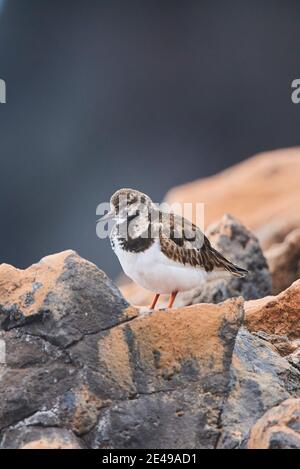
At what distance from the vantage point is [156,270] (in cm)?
458

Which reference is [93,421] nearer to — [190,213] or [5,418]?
[5,418]

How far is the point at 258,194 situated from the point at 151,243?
7.32 meters

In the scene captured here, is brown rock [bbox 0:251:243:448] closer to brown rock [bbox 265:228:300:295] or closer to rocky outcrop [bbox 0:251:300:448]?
rocky outcrop [bbox 0:251:300:448]

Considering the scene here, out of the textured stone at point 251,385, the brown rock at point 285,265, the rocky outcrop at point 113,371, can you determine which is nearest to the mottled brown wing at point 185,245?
the textured stone at point 251,385

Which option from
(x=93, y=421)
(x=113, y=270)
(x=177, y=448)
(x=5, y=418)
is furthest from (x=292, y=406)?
(x=113, y=270)

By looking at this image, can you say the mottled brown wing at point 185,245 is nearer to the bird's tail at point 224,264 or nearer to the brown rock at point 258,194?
the bird's tail at point 224,264

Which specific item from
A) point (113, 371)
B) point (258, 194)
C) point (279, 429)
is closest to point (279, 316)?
point (113, 371)

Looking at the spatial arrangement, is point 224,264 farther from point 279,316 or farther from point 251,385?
point 251,385

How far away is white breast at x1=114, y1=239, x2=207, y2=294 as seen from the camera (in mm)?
4539

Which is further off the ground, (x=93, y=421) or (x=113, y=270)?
(x=93, y=421)

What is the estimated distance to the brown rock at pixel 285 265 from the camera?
7750 millimetres

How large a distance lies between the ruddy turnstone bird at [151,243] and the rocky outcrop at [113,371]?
1.92ft

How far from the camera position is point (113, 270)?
37.9 ft

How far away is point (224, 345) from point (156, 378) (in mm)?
338
